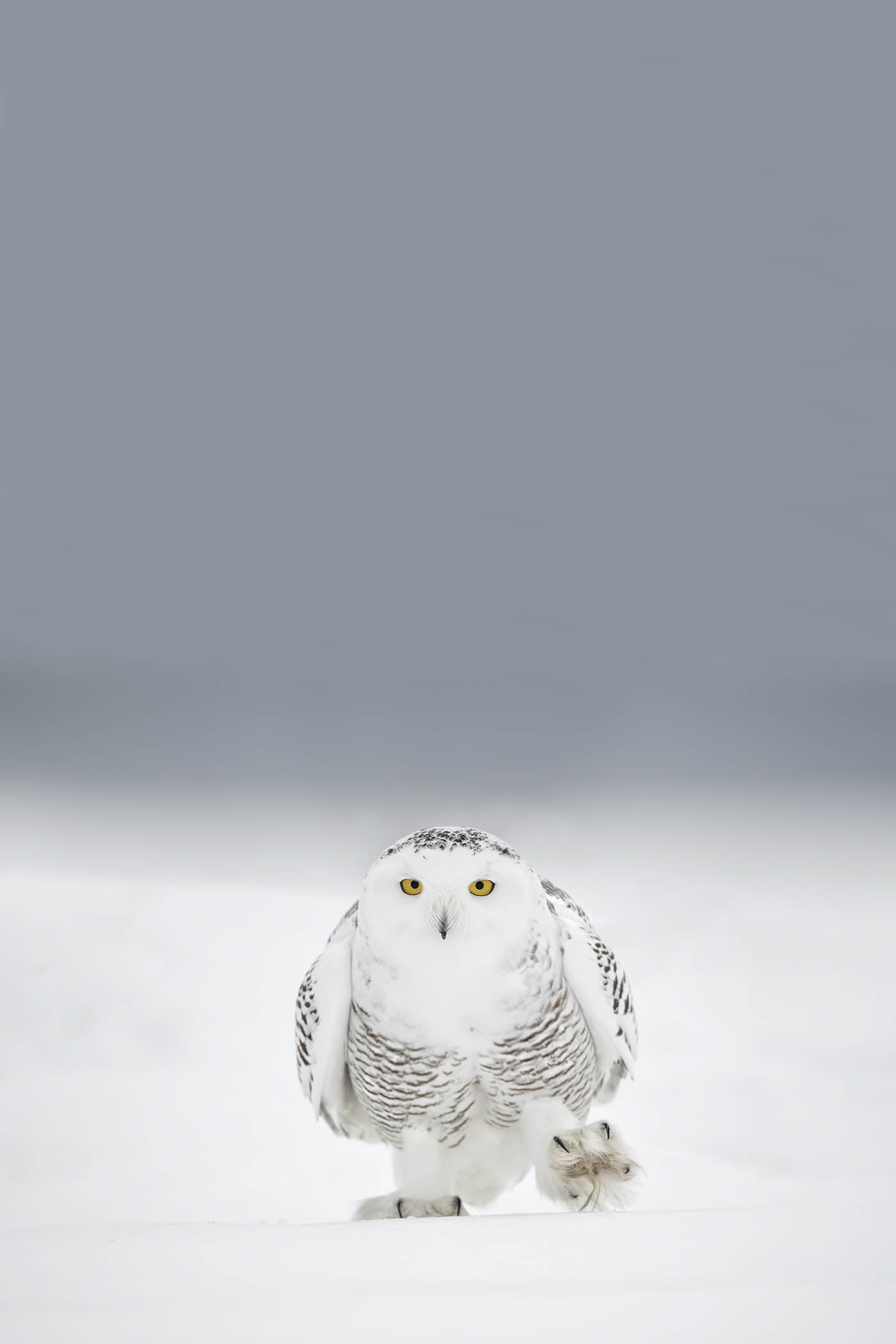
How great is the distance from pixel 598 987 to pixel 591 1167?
0.78 feet

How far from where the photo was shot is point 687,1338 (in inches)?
24.7

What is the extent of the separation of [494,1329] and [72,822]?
196cm

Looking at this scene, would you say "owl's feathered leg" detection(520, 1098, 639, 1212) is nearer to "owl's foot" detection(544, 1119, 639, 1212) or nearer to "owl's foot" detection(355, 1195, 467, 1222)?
"owl's foot" detection(544, 1119, 639, 1212)

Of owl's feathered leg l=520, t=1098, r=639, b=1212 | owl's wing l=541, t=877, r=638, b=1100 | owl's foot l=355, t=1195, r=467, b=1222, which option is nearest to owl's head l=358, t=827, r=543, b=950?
owl's wing l=541, t=877, r=638, b=1100

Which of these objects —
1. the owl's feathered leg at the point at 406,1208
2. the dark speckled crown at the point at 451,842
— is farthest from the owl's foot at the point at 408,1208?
the dark speckled crown at the point at 451,842

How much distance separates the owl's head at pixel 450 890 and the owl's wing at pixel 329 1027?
17cm

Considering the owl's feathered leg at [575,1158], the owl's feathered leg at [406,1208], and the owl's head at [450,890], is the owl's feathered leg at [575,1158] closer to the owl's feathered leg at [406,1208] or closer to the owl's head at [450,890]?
the owl's feathered leg at [406,1208]

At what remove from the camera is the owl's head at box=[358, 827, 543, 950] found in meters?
1.29

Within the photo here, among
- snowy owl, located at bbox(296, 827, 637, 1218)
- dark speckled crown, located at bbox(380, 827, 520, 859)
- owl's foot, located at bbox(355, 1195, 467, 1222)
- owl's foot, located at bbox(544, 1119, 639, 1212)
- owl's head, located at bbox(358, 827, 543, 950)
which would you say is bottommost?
owl's foot, located at bbox(355, 1195, 467, 1222)

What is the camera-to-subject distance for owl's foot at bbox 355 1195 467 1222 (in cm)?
140

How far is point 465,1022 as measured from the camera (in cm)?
133

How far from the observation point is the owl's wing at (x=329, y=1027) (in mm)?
1466

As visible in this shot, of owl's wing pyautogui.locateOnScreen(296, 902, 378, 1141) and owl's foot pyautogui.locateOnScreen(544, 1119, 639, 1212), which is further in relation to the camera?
owl's wing pyautogui.locateOnScreen(296, 902, 378, 1141)

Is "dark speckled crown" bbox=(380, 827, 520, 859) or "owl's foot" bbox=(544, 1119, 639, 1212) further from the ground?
"dark speckled crown" bbox=(380, 827, 520, 859)
